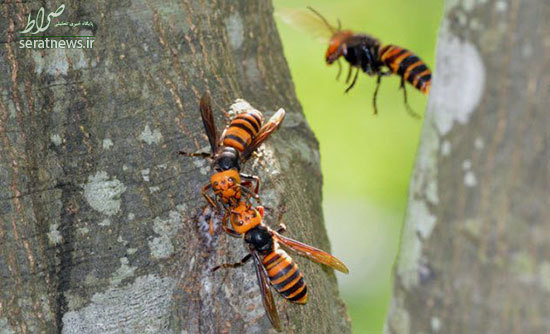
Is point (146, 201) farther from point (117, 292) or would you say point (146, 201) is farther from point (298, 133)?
point (298, 133)

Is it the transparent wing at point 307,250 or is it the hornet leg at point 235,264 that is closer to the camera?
the hornet leg at point 235,264

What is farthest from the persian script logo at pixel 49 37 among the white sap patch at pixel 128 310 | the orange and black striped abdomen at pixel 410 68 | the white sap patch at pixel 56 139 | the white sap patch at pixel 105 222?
the orange and black striped abdomen at pixel 410 68

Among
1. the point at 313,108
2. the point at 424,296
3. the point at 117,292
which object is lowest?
the point at 424,296

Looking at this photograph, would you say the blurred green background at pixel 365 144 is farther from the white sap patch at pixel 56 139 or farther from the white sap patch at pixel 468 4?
the white sap patch at pixel 468 4

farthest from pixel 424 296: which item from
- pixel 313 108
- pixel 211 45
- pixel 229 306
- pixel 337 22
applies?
pixel 313 108

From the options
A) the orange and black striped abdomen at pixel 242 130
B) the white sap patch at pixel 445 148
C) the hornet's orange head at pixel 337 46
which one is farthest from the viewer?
the hornet's orange head at pixel 337 46

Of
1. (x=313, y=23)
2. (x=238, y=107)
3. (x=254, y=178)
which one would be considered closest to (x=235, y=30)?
(x=238, y=107)
